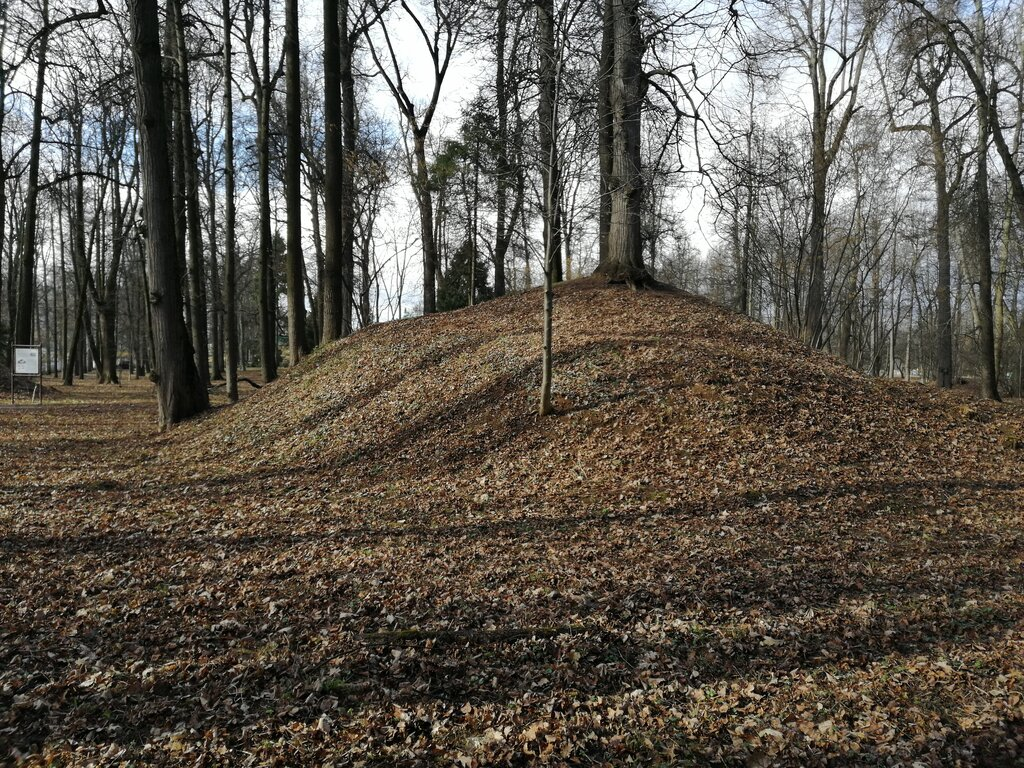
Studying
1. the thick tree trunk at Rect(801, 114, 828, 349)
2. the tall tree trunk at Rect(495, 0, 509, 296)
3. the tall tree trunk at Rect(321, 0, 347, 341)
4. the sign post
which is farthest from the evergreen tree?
the sign post

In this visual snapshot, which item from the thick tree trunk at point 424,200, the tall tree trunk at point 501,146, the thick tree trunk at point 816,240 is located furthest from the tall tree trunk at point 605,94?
the thick tree trunk at point 424,200

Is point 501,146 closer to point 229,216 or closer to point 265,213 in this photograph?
point 265,213

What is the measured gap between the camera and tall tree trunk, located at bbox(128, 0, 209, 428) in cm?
1023

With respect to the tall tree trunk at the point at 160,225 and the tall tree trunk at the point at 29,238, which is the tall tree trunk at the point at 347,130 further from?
the tall tree trunk at the point at 29,238

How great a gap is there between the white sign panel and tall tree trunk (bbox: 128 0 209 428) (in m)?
7.53

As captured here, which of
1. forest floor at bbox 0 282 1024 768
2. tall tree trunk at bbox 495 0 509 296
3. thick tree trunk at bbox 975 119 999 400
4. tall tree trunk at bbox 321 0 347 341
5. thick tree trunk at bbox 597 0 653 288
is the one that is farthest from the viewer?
tall tree trunk at bbox 321 0 347 341

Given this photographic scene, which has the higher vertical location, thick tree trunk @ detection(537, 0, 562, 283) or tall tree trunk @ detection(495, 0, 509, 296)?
tall tree trunk @ detection(495, 0, 509, 296)

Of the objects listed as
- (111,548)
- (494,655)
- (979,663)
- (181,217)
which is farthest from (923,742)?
(181,217)

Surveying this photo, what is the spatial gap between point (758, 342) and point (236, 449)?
29.4 ft

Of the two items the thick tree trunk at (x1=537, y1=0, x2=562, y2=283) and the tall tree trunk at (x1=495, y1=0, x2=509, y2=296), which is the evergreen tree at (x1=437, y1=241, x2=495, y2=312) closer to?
the tall tree trunk at (x1=495, y1=0, x2=509, y2=296)

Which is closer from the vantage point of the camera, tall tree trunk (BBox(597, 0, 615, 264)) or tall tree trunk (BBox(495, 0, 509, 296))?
tall tree trunk (BBox(597, 0, 615, 264))

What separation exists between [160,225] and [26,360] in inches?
344

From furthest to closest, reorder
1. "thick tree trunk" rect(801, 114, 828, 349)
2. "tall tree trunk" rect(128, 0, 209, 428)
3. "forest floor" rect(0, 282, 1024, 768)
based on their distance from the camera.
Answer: "thick tree trunk" rect(801, 114, 828, 349)
"tall tree trunk" rect(128, 0, 209, 428)
"forest floor" rect(0, 282, 1024, 768)

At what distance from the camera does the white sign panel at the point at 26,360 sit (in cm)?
1595
